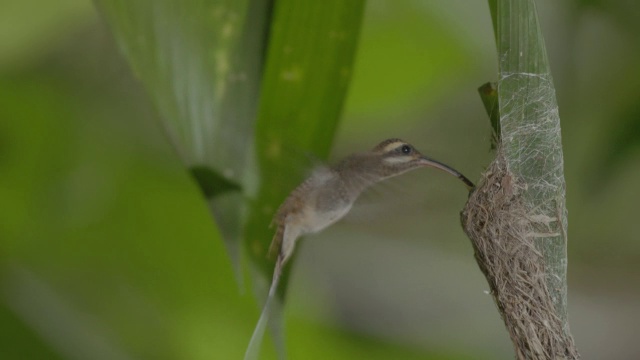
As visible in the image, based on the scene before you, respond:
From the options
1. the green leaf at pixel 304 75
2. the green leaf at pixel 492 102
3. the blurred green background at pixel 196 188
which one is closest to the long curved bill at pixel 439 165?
the green leaf at pixel 492 102

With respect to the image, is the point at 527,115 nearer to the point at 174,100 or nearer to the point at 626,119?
the point at 174,100

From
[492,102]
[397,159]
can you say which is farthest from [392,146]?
[492,102]

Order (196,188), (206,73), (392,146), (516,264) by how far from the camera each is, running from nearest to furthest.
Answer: (206,73)
(516,264)
(392,146)
(196,188)

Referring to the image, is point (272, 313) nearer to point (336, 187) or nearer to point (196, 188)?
point (336, 187)

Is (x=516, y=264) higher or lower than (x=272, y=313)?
lower

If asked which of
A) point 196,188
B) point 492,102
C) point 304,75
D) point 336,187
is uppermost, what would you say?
point 304,75

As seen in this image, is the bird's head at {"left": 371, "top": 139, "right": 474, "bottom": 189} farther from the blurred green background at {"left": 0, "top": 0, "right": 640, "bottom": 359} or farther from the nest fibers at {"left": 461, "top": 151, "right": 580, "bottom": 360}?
the blurred green background at {"left": 0, "top": 0, "right": 640, "bottom": 359}

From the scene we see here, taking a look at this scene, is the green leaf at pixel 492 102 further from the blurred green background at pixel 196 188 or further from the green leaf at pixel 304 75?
the blurred green background at pixel 196 188
